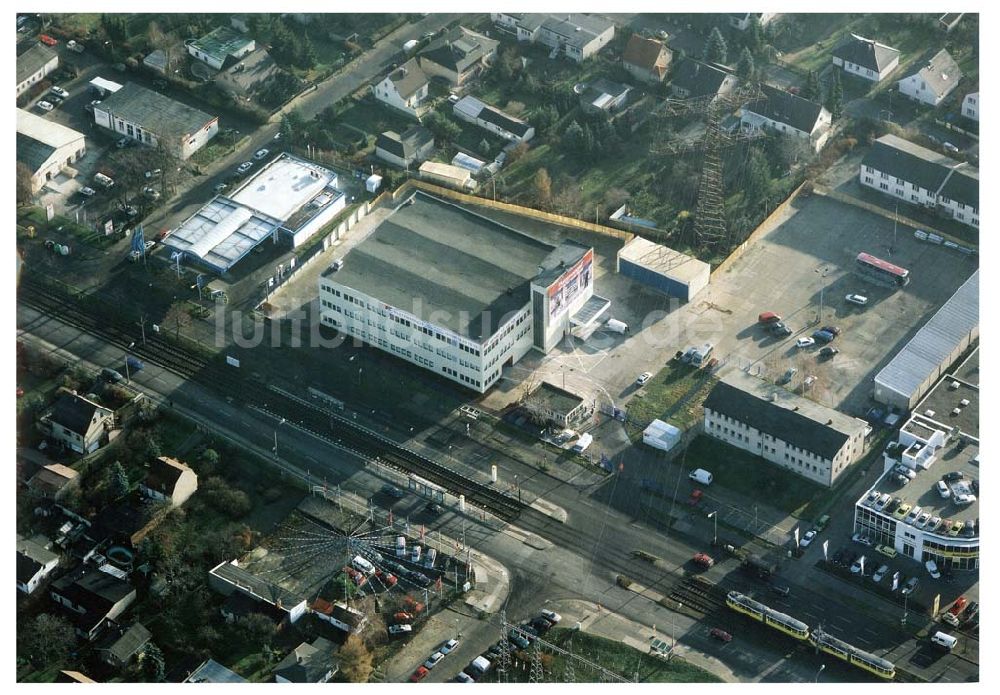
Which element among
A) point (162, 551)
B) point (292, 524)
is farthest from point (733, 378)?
point (162, 551)

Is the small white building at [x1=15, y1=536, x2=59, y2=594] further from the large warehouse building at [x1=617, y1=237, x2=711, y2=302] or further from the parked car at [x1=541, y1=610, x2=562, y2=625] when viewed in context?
the large warehouse building at [x1=617, y1=237, x2=711, y2=302]

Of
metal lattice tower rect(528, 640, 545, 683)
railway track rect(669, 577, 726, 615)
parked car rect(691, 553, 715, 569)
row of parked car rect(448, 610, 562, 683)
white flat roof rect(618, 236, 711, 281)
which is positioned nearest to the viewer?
metal lattice tower rect(528, 640, 545, 683)

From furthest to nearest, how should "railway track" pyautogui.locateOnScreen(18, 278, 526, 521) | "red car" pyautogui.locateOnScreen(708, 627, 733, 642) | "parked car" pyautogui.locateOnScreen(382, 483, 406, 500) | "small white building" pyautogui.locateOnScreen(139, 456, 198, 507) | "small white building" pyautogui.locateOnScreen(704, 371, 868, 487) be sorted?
"railway track" pyautogui.locateOnScreen(18, 278, 526, 521) < "parked car" pyautogui.locateOnScreen(382, 483, 406, 500) < "small white building" pyautogui.locateOnScreen(704, 371, 868, 487) < "small white building" pyautogui.locateOnScreen(139, 456, 198, 507) < "red car" pyautogui.locateOnScreen(708, 627, 733, 642)

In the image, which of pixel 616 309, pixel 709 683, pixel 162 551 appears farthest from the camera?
pixel 616 309

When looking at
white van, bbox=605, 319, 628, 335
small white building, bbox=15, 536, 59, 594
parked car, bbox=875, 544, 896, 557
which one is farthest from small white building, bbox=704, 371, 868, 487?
small white building, bbox=15, 536, 59, 594

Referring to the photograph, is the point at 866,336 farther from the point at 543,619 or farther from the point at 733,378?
the point at 543,619
